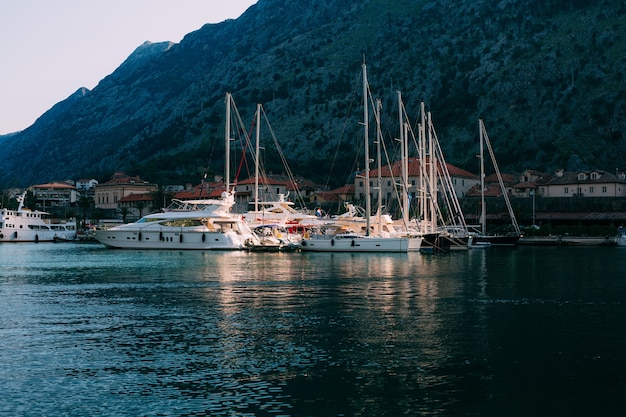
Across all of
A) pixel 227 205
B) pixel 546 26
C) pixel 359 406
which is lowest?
pixel 359 406

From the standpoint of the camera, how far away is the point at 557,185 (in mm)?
136375

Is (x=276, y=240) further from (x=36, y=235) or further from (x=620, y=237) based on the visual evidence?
(x=36, y=235)

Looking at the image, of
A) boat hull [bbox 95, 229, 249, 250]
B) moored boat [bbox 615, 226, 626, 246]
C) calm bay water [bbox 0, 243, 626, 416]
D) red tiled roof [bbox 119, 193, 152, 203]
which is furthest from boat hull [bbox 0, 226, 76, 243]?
moored boat [bbox 615, 226, 626, 246]

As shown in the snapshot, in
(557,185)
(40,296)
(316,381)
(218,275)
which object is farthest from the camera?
(557,185)

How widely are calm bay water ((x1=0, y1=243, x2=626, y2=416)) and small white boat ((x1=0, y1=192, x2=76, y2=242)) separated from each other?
87339 mm

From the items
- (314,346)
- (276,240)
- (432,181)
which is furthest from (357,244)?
(314,346)

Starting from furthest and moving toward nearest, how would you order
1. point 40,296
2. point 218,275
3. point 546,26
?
point 546,26 < point 218,275 < point 40,296

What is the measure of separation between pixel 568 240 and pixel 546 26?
108 metres

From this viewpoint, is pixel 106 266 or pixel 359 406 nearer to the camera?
pixel 359 406

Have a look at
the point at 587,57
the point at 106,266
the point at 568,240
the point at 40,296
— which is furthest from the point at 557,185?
the point at 40,296

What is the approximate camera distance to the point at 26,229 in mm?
135875

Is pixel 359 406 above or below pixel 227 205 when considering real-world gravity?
below

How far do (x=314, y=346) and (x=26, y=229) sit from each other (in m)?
121

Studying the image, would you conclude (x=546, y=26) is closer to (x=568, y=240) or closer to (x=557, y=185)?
(x=557, y=185)
